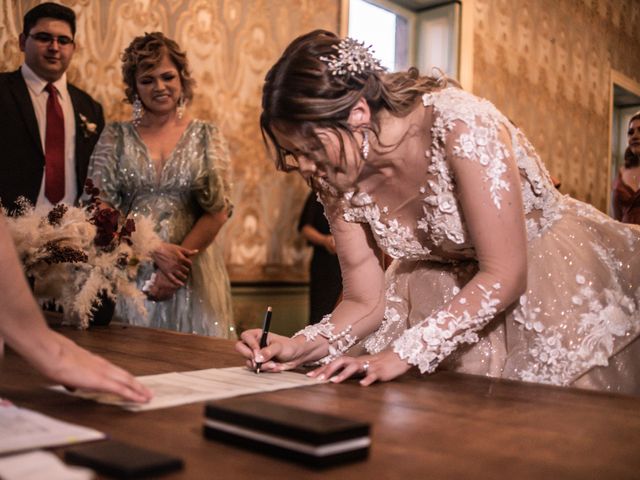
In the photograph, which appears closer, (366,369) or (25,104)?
(366,369)

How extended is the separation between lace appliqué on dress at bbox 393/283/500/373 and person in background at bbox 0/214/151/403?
2.29ft

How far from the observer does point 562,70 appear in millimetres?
7531

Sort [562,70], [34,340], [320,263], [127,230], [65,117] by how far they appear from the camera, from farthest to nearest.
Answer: [562,70], [320,263], [65,117], [127,230], [34,340]

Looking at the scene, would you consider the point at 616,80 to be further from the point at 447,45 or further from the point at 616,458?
the point at 616,458

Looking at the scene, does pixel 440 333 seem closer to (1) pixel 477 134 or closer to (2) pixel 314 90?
(1) pixel 477 134

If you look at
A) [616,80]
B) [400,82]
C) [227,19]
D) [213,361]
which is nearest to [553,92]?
[616,80]

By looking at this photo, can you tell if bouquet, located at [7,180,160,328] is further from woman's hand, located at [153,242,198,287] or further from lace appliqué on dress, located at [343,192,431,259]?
lace appliqué on dress, located at [343,192,431,259]

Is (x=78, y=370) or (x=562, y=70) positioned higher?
(x=562, y=70)

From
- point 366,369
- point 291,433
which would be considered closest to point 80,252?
point 366,369

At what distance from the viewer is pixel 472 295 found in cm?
175

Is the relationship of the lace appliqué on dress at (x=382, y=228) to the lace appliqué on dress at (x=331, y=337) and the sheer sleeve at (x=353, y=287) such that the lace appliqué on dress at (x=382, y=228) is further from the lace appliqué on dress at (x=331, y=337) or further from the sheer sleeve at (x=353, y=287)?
the lace appliqué on dress at (x=331, y=337)

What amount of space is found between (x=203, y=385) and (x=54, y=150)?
233 cm

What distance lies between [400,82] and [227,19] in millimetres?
2710

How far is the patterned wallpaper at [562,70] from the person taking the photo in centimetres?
650
